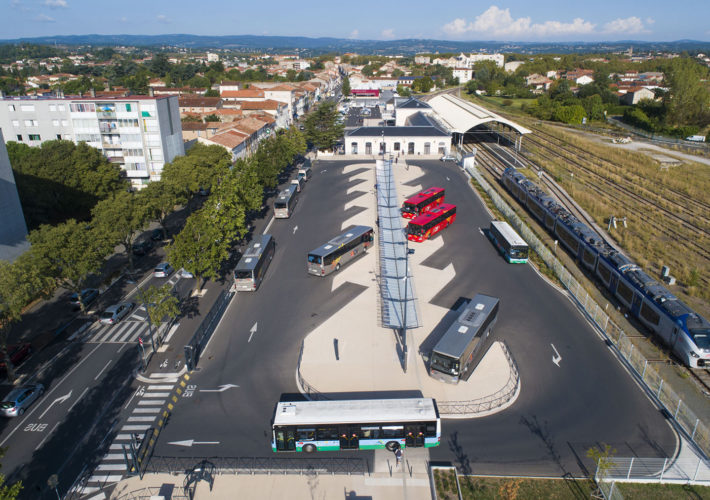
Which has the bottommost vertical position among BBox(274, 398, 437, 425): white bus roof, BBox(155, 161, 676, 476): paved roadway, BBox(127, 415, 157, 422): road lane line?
BBox(127, 415, 157, 422): road lane line

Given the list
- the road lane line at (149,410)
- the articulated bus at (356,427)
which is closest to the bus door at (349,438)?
the articulated bus at (356,427)

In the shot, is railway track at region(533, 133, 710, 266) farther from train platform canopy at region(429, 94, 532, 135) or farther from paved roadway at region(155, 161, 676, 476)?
paved roadway at region(155, 161, 676, 476)

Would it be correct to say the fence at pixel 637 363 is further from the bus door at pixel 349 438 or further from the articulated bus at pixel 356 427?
the bus door at pixel 349 438

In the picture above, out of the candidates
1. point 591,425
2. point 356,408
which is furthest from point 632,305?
point 356,408

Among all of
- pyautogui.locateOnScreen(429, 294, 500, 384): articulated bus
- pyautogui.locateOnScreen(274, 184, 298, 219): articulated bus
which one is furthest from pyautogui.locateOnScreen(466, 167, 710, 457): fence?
pyautogui.locateOnScreen(274, 184, 298, 219): articulated bus

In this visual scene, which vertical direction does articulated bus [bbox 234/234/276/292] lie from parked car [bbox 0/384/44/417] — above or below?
above

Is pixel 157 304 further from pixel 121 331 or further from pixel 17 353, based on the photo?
pixel 17 353

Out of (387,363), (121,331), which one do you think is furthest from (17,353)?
(387,363)
